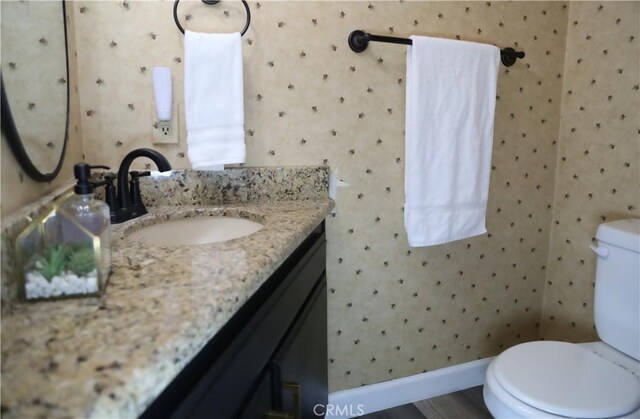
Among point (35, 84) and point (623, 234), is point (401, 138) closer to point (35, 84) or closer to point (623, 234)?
point (623, 234)

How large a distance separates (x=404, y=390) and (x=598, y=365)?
728 mm

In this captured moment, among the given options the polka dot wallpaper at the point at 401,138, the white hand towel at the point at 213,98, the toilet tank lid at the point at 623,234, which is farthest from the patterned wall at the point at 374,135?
the toilet tank lid at the point at 623,234

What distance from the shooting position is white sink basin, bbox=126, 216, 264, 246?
1127 millimetres

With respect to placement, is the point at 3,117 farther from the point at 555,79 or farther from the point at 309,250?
the point at 555,79

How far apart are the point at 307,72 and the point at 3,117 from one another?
34.8 inches

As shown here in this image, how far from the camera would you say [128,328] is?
464mm

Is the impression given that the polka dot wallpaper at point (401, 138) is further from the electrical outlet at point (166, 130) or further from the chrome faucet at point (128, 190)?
the chrome faucet at point (128, 190)

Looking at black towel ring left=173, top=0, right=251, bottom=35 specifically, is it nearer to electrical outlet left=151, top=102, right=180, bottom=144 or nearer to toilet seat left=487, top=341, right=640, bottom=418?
electrical outlet left=151, top=102, right=180, bottom=144

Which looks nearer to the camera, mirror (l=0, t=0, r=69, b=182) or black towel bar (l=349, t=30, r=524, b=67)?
mirror (l=0, t=0, r=69, b=182)

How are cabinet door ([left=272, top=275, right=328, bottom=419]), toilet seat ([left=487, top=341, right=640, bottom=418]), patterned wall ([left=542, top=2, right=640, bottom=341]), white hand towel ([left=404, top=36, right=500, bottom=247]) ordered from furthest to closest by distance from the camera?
patterned wall ([left=542, top=2, right=640, bottom=341]) < white hand towel ([left=404, top=36, right=500, bottom=247]) < toilet seat ([left=487, top=341, right=640, bottom=418]) < cabinet door ([left=272, top=275, right=328, bottom=419])

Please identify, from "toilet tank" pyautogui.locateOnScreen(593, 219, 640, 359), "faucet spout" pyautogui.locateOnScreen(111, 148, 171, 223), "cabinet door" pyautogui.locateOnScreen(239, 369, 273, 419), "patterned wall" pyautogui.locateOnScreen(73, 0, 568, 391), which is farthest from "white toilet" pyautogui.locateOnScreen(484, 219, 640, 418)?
"faucet spout" pyautogui.locateOnScreen(111, 148, 171, 223)

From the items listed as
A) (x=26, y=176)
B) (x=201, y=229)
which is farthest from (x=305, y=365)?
(x=26, y=176)

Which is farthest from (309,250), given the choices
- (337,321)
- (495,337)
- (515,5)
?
(515,5)

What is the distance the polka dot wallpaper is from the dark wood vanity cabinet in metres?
0.31
